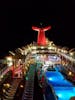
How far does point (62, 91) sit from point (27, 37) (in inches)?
4679

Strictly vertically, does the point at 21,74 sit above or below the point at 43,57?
below

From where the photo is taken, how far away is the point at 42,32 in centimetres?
10031

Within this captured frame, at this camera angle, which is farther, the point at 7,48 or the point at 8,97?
the point at 7,48

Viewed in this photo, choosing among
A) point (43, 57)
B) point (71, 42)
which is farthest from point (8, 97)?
point (71, 42)

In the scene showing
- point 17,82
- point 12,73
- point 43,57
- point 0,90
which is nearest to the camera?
point 0,90

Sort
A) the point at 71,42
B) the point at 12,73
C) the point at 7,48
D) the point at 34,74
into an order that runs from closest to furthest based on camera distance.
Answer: the point at 12,73 → the point at 34,74 → the point at 7,48 → the point at 71,42

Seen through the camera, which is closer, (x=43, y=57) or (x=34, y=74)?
(x=34, y=74)

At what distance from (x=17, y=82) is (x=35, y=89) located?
3.25 metres

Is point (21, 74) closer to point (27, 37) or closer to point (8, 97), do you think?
point (8, 97)

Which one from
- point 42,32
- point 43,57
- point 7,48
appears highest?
point 42,32

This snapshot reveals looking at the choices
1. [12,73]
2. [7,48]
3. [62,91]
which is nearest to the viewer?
[62,91]

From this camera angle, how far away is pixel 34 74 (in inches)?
1517

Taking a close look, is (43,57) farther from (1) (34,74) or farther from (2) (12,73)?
(2) (12,73)

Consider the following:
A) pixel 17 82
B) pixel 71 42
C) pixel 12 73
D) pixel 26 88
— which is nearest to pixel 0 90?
pixel 26 88
